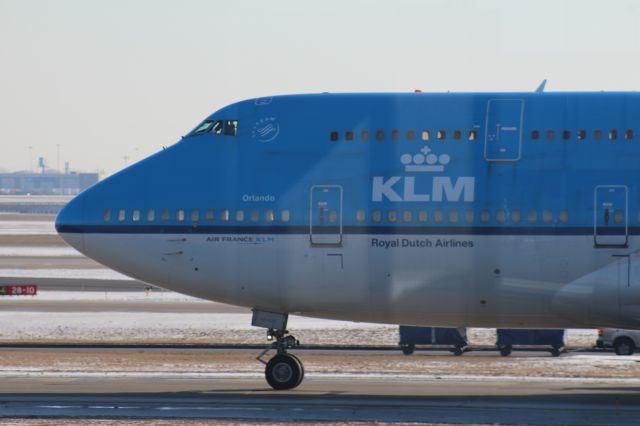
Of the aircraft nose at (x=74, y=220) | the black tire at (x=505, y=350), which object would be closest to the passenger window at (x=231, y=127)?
the aircraft nose at (x=74, y=220)

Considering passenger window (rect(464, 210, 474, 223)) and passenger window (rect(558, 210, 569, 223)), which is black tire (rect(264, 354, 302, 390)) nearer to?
passenger window (rect(464, 210, 474, 223))

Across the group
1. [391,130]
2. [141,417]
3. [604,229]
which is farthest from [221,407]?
[604,229]

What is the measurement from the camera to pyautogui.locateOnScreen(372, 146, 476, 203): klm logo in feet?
85.8

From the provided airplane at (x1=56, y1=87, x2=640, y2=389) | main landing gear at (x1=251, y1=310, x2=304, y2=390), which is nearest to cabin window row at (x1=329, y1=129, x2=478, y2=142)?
airplane at (x1=56, y1=87, x2=640, y2=389)

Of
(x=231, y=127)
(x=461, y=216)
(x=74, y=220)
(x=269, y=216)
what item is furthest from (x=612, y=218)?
(x=74, y=220)

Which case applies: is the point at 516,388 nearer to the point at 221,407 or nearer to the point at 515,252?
the point at 515,252

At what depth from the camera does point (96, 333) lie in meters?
46.3

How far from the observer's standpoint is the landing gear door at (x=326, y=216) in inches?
1047

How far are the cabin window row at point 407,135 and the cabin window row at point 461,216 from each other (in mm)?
1593

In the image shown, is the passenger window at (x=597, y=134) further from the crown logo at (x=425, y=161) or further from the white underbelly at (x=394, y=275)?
the crown logo at (x=425, y=161)

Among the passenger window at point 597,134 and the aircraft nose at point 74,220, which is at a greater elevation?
the passenger window at point 597,134

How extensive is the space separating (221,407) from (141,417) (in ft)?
6.81

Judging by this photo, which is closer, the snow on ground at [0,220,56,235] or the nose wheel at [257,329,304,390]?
the nose wheel at [257,329,304,390]

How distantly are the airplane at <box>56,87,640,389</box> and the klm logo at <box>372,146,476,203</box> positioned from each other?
0.10 ft
